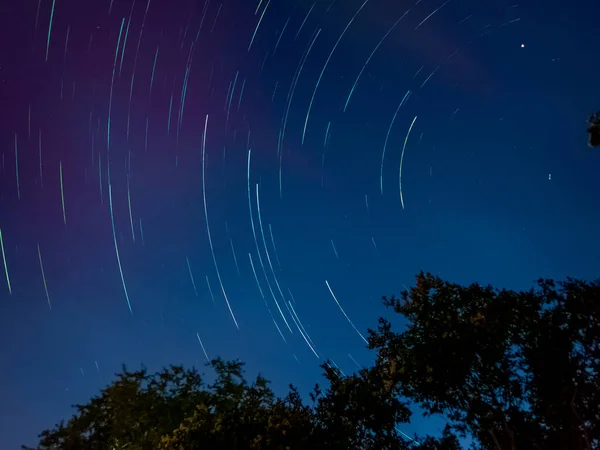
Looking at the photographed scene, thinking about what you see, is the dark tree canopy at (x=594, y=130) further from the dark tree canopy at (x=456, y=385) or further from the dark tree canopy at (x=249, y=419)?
Result: the dark tree canopy at (x=249, y=419)

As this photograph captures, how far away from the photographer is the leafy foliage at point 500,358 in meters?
12.7

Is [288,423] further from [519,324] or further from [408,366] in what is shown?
[519,324]

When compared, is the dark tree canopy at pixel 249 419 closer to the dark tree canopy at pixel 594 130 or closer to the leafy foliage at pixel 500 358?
the leafy foliage at pixel 500 358

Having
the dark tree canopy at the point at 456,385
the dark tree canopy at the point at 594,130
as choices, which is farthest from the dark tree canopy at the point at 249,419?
the dark tree canopy at the point at 594,130

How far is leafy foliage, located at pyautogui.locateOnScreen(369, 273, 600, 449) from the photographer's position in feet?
41.6

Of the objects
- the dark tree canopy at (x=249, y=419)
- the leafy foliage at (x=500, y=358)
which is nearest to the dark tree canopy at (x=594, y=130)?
the leafy foliage at (x=500, y=358)

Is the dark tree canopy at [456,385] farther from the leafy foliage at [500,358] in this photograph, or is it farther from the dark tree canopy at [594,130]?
the dark tree canopy at [594,130]

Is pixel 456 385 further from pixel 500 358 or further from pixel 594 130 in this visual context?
pixel 594 130

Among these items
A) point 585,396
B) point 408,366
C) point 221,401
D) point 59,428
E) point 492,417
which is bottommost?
point 585,396

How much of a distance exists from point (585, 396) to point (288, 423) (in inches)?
427

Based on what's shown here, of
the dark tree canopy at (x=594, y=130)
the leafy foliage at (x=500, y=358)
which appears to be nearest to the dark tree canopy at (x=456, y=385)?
the leafy foliage at (x=500, y=358)

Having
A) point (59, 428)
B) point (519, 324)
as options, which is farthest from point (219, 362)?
point (519, 324)

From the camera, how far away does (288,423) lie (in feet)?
51.1

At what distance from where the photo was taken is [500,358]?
1509 centimetres
